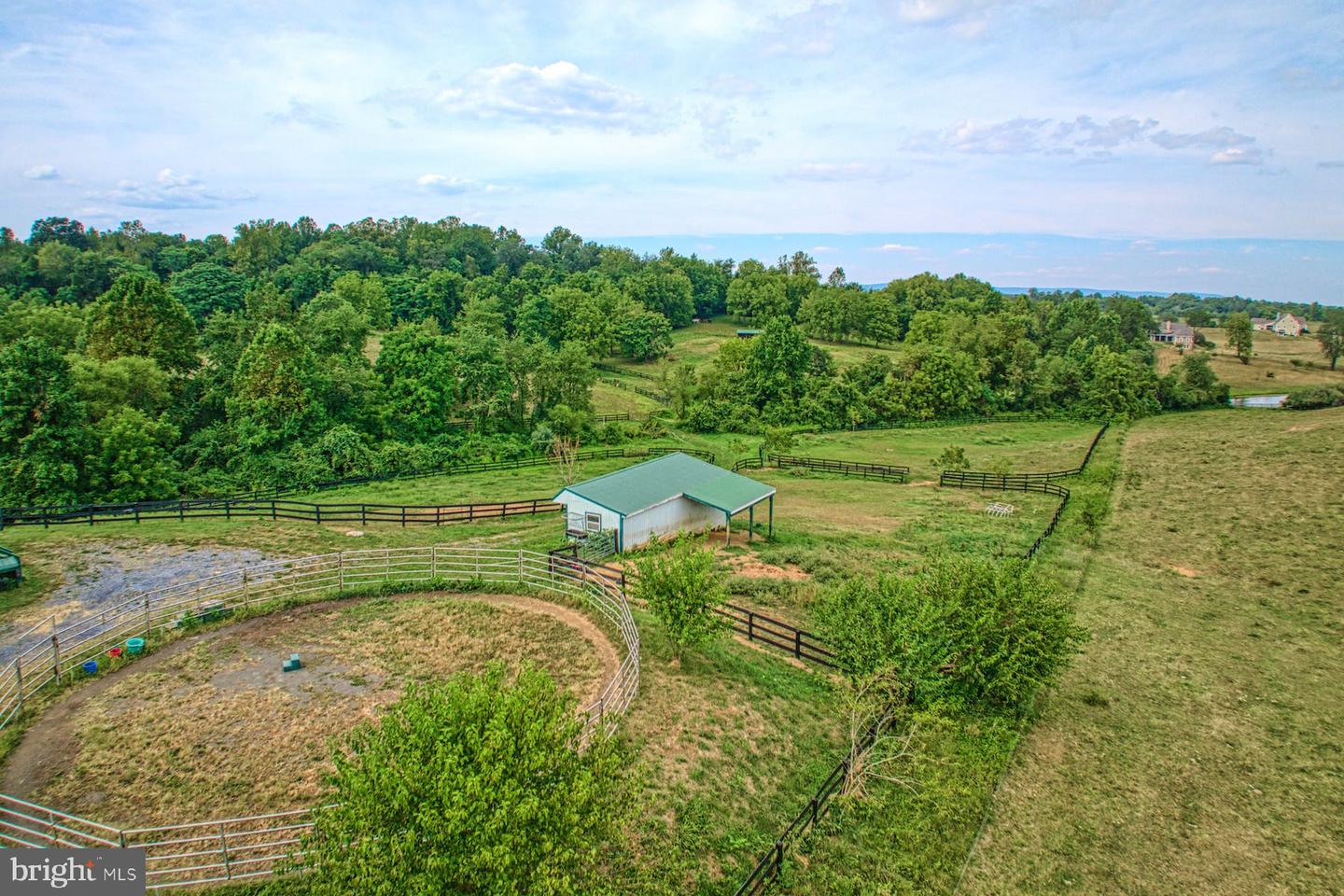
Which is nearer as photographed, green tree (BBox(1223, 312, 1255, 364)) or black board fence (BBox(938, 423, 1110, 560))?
black board fence (BBox(938, 423, 1110, 560))

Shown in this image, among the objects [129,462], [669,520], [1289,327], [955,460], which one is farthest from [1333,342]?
[129,462]

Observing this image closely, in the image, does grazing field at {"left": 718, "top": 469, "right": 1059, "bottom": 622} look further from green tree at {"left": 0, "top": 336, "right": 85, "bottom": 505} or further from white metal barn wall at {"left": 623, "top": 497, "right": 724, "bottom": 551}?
green tree at {"left": 0, "top": 336, "right": 85, "bottom": 505}

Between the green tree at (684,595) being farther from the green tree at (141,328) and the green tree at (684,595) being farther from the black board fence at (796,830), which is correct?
the green tree at (141,328)

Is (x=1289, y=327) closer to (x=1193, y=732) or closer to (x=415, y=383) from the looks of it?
(x=1193, y=732)

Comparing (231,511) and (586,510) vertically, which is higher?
(586,510)

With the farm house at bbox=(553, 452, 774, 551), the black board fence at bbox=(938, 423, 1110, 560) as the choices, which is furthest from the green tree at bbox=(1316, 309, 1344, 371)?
the farm house at bbox=(553, 452, 774, 551)

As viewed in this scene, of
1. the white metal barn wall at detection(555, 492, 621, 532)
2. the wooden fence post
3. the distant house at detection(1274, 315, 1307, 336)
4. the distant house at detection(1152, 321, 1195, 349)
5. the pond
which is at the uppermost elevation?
the distant house at detection(1274, 315, 1307, 336)
